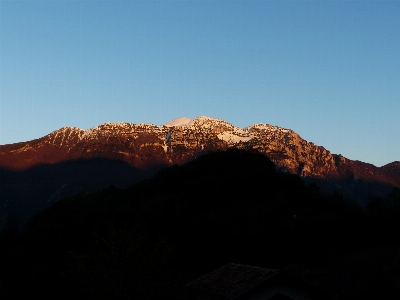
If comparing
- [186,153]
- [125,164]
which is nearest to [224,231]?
[125,164]

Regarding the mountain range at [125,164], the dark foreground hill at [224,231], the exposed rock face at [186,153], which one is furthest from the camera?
the exposed rock face at [186,153]

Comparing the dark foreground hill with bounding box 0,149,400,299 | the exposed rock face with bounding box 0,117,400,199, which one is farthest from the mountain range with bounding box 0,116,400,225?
the dark foreground hill with bounding box 0,149,400,299

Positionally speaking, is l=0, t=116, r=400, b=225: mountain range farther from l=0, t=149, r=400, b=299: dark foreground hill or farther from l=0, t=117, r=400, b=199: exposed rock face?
l=0, t=149, r=400, b=299: dark foreground hill

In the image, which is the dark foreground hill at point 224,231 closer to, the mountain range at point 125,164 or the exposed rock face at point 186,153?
the mountain range at point 125,164

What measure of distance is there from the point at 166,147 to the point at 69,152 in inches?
1359

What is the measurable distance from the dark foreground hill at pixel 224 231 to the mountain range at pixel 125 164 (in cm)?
7414

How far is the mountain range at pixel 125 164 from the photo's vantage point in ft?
483

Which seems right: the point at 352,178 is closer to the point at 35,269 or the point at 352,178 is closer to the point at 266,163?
the point at 266,163

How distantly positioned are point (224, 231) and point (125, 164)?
122235mm

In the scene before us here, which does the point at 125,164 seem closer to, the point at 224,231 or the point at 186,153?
the point at 186,153

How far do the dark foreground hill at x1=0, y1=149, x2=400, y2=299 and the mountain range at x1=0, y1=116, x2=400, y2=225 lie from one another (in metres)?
74.1

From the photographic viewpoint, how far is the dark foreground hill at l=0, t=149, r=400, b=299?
3819cm

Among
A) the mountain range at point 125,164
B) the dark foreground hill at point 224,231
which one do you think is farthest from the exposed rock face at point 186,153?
the dark foreground hill at point 224,231

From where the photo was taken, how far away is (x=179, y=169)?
73312 mm
